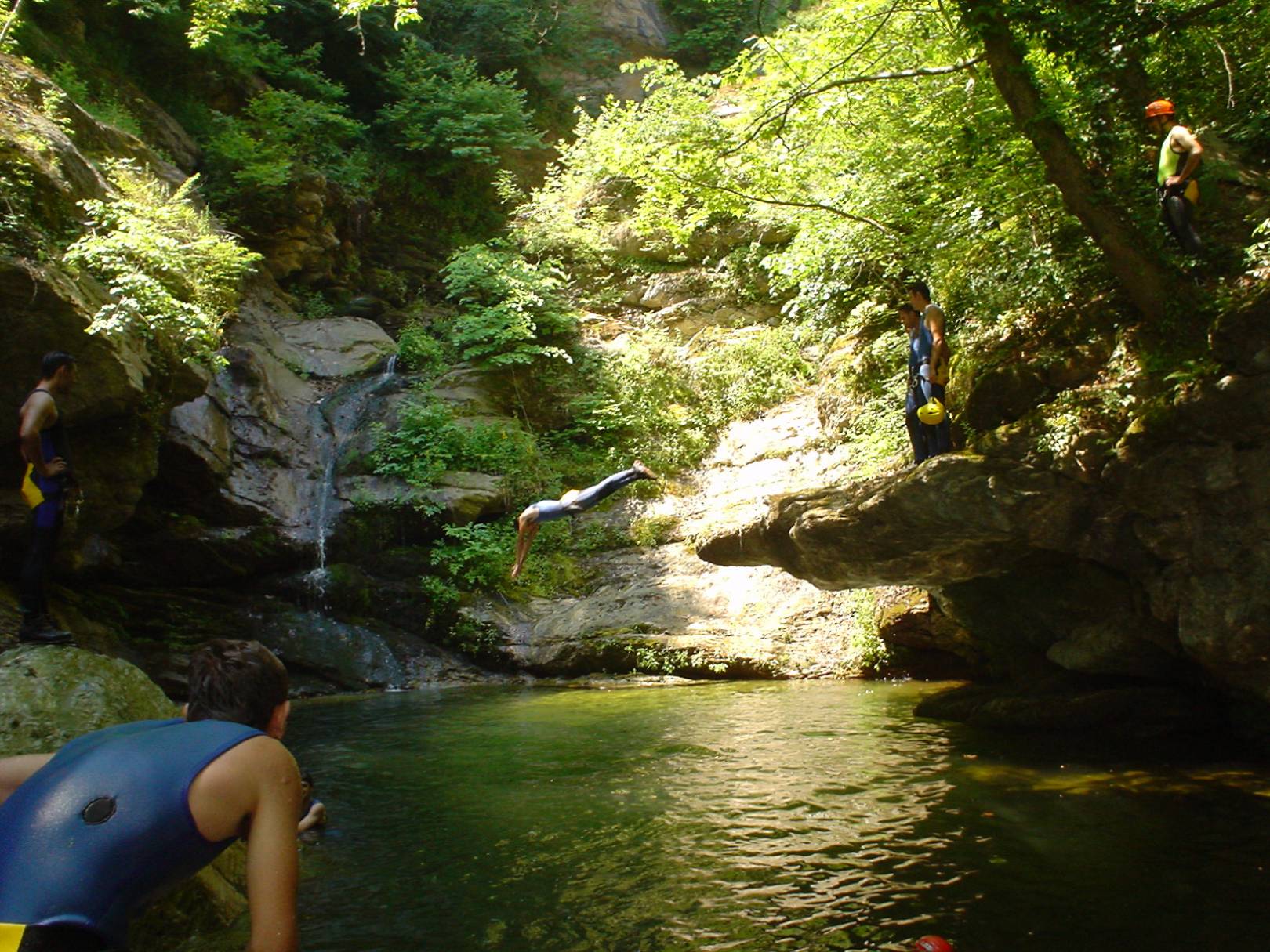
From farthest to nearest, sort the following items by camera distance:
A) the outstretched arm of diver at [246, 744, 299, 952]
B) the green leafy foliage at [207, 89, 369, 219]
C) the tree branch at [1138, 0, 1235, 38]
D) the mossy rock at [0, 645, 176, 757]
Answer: the green leafy foliage at [207, 89, 369, 219]
the tree branch at [1138, 0, 1235, 38]
the mossy rock at [0, 645, 176, 757]
the outstretched arm of diver at [246, 744, 299, 952]

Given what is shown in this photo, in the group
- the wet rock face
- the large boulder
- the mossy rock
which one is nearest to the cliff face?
the large boulder

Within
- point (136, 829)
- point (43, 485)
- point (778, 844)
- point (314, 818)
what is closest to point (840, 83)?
point (778, 844)

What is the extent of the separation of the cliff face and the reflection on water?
108 cm

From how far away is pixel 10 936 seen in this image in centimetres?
180

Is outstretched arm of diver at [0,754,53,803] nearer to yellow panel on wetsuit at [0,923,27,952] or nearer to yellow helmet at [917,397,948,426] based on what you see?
yellow panel on wetsuit at [0,923,27,952]

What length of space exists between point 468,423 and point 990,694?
36.3 ft

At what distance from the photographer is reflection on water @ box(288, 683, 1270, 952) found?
4.00 m

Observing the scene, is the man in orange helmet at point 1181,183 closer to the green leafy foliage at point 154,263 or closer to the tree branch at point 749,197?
the tree branch at point 749,197

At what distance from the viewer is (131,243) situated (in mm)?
10562

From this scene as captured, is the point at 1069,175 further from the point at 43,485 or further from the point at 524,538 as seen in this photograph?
the point at 43,485

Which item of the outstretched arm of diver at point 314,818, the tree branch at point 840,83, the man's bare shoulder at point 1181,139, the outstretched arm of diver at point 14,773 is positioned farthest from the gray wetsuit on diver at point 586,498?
the outstretched arm of diver at point 14,773

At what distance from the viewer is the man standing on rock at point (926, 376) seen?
797cm

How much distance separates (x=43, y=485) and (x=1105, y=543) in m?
7.86

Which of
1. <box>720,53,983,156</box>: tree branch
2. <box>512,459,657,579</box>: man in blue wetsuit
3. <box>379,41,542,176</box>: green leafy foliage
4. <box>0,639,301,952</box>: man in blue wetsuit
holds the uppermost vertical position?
<box>379,41,542,176</box>: green leafy foliage
